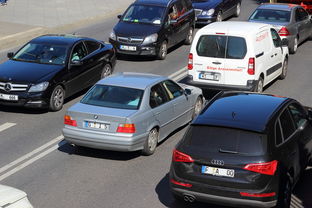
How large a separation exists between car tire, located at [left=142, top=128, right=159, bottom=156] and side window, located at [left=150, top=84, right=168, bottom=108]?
0.52 m

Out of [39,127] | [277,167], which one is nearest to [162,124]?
[39,127]

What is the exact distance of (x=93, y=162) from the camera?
12938mm

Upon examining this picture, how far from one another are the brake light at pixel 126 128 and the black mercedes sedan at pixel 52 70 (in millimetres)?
3855

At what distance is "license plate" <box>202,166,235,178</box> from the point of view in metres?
9.73

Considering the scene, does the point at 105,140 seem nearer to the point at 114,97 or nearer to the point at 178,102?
the point at 114,97

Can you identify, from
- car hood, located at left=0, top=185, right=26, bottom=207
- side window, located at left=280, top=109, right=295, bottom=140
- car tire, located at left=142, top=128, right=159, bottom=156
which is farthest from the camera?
car tire, located at left=142, top=128, right=159, bottom=156

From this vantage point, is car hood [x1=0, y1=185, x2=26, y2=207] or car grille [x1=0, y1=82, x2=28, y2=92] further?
car grille [x1=0, y1=82, x2=28, y2=92]

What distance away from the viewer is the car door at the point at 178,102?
14.2 metres

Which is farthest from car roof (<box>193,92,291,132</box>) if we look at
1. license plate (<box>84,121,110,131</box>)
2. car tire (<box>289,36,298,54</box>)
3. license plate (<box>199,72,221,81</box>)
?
car tire (<box>289,36,298,54</box>)

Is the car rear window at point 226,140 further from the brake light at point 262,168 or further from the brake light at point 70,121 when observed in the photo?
the brake light at point 70,121

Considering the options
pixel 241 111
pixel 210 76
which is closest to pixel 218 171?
pixel 241 111

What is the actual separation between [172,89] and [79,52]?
419cm

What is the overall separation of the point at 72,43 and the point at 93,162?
5394mm

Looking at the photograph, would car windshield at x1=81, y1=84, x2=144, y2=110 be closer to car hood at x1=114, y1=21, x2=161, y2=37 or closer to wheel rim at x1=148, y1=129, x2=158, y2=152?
wheel rim at x1=148, y1=129, x2=158, y2=152
